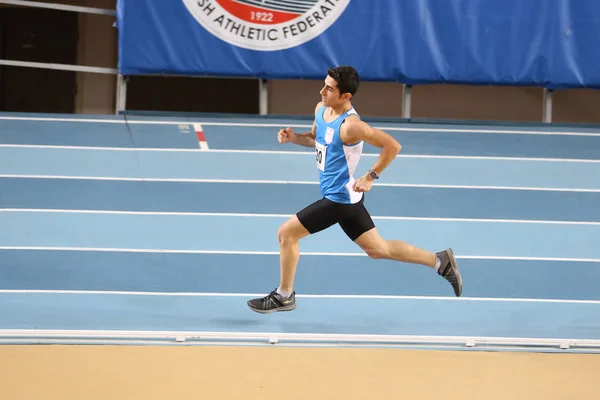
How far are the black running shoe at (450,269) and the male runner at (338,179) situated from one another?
0.94 ft

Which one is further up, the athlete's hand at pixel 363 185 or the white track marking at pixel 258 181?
the athlete's hand at pixel 363 185

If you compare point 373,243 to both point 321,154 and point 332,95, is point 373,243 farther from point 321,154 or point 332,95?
point 332,95

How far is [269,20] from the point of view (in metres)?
11.1

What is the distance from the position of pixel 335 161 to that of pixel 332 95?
423 mm

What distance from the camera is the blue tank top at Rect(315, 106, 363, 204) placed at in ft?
20.3

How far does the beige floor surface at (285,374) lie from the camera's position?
5148mm

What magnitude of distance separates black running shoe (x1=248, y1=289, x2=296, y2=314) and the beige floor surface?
0.50 metres

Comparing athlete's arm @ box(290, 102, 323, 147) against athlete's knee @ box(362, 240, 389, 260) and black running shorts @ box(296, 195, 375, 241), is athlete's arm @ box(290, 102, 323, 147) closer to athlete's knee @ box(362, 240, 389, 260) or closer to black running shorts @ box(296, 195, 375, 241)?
black running shorts @ box(296, 195, 375, 241)

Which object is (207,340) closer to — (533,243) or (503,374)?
(503,374)

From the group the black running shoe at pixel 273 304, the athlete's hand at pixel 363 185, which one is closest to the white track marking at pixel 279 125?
the black running shoe at pixel 273 304

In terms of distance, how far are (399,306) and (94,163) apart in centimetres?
408

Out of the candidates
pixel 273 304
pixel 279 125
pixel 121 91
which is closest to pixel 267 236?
pixel 273 304

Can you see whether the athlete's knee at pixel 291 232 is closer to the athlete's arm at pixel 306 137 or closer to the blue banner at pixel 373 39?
the athlete's arm at pixel 306 137

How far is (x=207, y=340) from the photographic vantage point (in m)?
6.11
